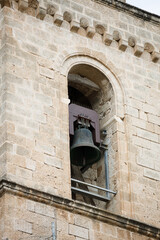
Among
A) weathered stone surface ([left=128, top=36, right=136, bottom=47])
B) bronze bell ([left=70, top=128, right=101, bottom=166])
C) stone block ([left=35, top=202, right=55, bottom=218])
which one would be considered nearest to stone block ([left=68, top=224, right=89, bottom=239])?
stone block ([left=35, top=202, right=55, bottom=218])

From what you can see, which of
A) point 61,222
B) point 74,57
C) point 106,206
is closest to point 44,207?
point 61,222

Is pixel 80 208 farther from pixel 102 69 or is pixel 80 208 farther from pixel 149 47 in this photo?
pixel 149 47

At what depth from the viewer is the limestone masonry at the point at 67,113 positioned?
20469mm

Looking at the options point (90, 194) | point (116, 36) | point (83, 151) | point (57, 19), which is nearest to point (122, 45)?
point (116, 36)

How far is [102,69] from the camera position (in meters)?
23.0

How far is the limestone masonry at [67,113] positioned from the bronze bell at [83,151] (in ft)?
1.12

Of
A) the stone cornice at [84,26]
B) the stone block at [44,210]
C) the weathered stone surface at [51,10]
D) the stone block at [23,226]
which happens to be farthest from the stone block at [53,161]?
the weathered stone surface at [51,10]

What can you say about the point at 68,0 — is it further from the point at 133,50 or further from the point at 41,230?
the point at 41,230

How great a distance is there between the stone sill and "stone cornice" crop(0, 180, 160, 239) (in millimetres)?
4542

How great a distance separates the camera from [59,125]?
2169 cm

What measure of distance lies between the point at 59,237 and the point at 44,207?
542mm

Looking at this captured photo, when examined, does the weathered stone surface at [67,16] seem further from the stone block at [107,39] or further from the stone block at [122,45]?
the stone block at [122,45]

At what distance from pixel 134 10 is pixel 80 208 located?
4.86m

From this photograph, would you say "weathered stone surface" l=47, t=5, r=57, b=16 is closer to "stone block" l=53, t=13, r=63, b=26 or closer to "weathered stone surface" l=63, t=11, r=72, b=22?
"stone block" l=53, t=13, r=63, b=26
